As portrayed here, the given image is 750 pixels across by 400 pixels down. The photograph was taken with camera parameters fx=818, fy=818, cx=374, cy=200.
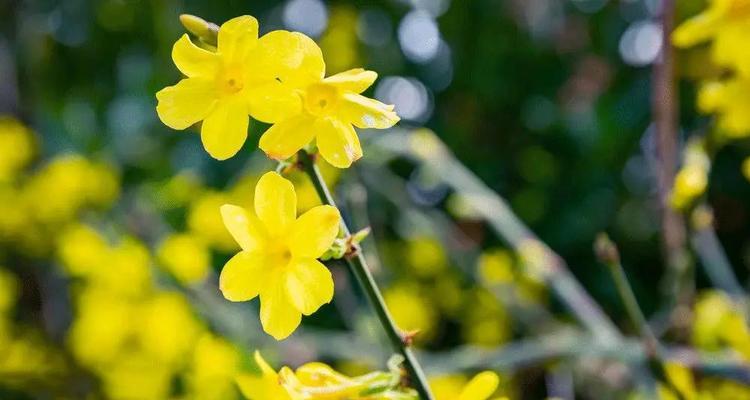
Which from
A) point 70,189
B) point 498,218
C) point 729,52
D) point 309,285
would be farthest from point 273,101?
point 70,189

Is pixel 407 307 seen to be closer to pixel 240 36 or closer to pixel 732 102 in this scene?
pixel 732 102

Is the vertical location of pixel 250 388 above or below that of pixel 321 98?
below

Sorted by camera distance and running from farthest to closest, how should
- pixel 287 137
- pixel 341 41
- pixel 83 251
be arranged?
1. pixel 341 41
2. pixel 83 251
3. pixel 287 137

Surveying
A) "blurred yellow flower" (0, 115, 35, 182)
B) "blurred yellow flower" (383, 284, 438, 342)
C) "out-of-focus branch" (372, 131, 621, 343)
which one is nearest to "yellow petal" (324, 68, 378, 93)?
"out-of-focus branch" (372, 131, 621, 343)

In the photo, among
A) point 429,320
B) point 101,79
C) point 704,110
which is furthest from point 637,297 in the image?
point 101,79

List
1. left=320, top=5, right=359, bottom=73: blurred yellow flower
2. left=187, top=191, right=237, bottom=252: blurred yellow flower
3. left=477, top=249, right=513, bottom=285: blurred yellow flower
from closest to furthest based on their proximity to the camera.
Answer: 1. left=477, top=249, right=513, bottom=285: blurred yellow flower
2. left=187, top=191, right=237, bottom=252: blurred yellow flower
3. left=320, top=5, right=359, bottom=73: blurred yellow flower

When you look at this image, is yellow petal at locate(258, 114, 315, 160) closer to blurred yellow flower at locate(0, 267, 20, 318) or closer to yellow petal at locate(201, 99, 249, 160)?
yellow petal at locate(201, 99, 249, 160)

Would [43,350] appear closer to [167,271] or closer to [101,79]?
[167,271]
